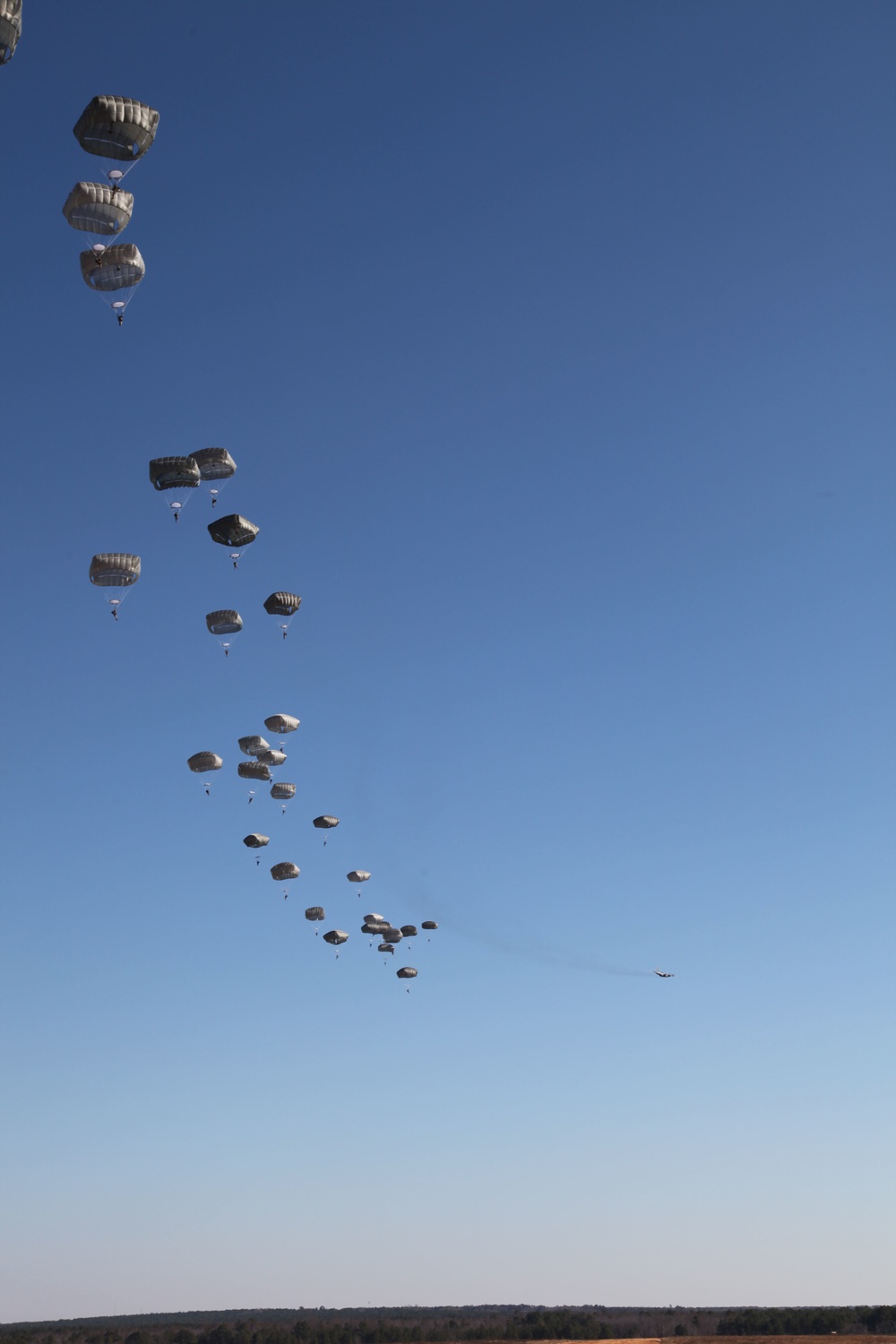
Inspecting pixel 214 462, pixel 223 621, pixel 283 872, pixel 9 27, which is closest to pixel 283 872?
pixel 283 872

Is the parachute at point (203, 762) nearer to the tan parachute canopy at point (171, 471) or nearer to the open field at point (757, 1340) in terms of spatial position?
the tan parachute canopy at point (171, 471)

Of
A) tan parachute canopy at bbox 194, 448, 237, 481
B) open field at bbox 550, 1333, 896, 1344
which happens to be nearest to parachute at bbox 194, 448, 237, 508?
tan parachute canopy at bbox 194, 448, 237, 481

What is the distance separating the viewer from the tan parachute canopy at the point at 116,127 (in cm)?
5603

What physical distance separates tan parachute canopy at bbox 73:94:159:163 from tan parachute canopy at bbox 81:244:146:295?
573cm

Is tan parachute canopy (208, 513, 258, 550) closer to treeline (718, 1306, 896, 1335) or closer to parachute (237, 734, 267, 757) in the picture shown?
parachute (237, 734, 267, 757)

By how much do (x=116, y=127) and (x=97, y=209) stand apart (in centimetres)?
433

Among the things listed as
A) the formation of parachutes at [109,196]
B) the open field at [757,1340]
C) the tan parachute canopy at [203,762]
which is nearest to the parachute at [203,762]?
the tan parachute canopy at [203,762]

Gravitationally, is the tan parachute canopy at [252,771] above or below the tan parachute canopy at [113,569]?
below

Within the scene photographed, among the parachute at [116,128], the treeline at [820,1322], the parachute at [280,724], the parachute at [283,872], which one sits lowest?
the treeline at [820,1322]

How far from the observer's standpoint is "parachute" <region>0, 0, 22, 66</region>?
49.3 metres

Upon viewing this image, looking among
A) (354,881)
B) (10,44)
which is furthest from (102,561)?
(354,881)

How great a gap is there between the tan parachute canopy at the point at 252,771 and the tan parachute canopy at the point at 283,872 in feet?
42.2

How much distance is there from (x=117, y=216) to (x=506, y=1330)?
19055 centimetres

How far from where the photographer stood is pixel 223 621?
86062mm
